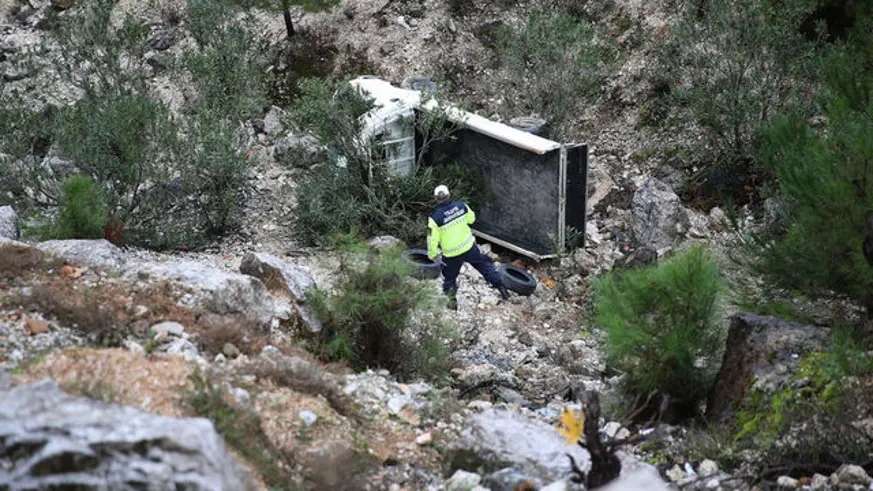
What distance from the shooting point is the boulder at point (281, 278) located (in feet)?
29.7

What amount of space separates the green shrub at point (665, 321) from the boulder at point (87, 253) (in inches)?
152

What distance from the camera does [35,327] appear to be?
7.10 metres

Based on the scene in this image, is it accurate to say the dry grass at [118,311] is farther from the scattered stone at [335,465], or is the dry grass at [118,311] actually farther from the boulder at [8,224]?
the boulder at [8,224]

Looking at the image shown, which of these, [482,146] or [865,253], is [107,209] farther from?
[865,253]

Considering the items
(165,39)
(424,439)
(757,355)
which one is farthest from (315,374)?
(165,39)

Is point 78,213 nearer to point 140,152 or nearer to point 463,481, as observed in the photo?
point 140,152

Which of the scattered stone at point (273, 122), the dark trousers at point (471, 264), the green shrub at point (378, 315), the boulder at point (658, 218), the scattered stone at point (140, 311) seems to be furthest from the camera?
the scattered stone at point (273, 122)

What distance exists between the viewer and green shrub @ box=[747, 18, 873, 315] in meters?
7.56

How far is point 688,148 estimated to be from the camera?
15.1m

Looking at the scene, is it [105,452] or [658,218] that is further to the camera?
[658,218]

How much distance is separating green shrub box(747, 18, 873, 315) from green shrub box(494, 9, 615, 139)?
237 inches

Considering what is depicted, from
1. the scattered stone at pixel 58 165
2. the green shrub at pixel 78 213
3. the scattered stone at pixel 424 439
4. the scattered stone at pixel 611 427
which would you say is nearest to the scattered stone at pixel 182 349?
the scattered stone at pixel 424 439

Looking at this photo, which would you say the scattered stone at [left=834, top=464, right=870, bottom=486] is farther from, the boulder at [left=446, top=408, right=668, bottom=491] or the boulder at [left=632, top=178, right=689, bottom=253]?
the boulder at [left=632, top=178, right=689, bottom=253]

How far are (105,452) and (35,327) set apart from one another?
283 centimetres
